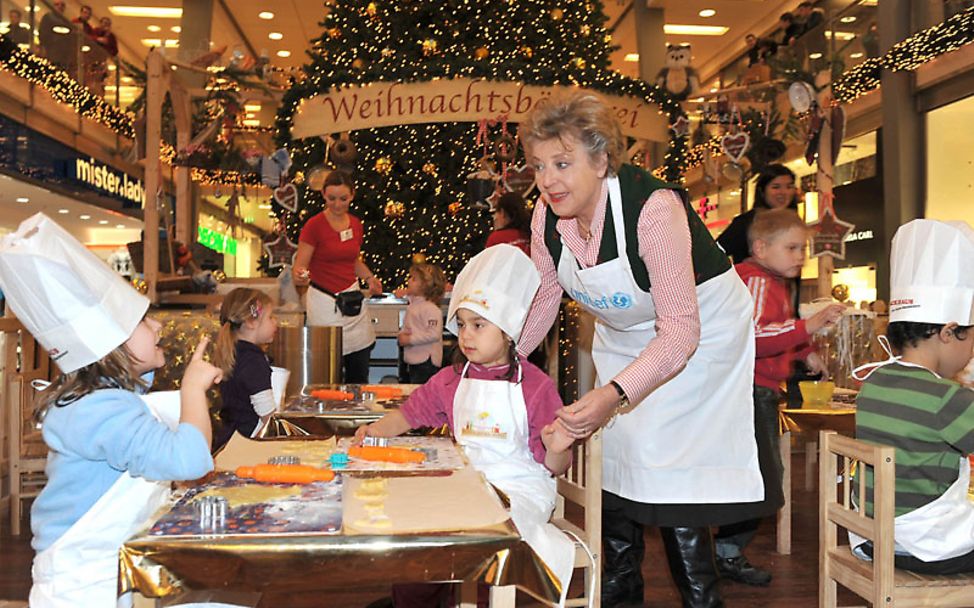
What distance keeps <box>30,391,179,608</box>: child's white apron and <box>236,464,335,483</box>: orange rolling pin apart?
0.20 metres

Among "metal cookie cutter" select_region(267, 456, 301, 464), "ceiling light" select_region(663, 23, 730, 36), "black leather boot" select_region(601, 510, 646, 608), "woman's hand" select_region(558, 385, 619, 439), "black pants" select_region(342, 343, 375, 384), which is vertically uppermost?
"ceiling light" select_region(663, 23, 730, 36)

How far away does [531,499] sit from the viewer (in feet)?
7.73

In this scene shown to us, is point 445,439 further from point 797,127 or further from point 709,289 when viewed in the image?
Result: point 797,127

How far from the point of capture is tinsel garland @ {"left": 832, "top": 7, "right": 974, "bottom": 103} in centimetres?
811

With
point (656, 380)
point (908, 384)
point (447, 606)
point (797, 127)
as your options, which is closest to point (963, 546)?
point (908, 384)

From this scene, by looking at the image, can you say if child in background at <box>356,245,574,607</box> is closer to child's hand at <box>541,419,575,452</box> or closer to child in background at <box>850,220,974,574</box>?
child's hand at <box>541,419,575,452</box>

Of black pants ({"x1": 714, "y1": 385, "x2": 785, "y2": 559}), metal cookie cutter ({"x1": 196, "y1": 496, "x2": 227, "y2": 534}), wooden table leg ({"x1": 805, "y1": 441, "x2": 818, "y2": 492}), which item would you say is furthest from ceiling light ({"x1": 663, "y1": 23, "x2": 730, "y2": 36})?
metal cookie cutter ({"x1": 196, "y1": 496, "x2": 227, "y2": 534})

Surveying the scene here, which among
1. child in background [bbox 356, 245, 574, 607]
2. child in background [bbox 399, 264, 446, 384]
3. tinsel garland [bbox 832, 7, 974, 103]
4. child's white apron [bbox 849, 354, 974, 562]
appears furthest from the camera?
tinsel garland [bbox 832, 7, 974, 103]

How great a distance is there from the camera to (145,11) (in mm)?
14688

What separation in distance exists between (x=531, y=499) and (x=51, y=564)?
107 cm

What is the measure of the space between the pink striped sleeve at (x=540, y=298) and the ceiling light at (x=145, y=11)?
511 inches

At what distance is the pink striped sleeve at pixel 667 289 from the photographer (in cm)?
235

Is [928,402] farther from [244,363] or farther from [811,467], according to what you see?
[811,467]

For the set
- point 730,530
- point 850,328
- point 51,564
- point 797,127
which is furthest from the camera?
point 797,127
